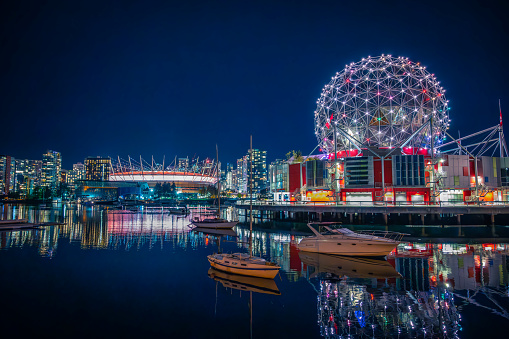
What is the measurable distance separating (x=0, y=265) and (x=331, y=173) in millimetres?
44464

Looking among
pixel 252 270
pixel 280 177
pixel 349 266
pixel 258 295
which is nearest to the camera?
pixel 258 295

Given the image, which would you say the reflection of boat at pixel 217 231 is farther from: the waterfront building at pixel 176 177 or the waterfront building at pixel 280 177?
the waterfront building at pixel 176 177

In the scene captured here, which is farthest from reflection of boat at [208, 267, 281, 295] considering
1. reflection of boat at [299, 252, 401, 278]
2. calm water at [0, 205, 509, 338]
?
reflection of boat at [299, 252, 401, 278]

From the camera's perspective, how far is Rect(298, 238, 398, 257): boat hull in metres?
24.6

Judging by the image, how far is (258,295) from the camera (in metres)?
16.9

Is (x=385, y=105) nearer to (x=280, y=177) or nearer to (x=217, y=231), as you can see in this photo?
(x=280, y=177)

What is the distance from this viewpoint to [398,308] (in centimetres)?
1425

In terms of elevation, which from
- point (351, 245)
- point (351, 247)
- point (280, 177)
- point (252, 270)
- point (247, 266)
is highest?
point (280, 177)

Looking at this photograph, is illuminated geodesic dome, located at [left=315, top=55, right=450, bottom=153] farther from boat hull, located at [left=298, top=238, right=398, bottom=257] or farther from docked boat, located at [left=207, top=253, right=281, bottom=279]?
docked boat, located at [left=207, top=253, right=281, bottom=279]

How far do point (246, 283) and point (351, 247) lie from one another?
9867mm

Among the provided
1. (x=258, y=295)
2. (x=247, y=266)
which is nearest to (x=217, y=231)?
(x=247, y=266)

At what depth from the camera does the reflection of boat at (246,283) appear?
17.7 meters

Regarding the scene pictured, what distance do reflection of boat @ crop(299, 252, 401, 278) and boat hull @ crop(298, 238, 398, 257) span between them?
1.22ft

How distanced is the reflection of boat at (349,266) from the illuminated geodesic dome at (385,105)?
1248 inches
